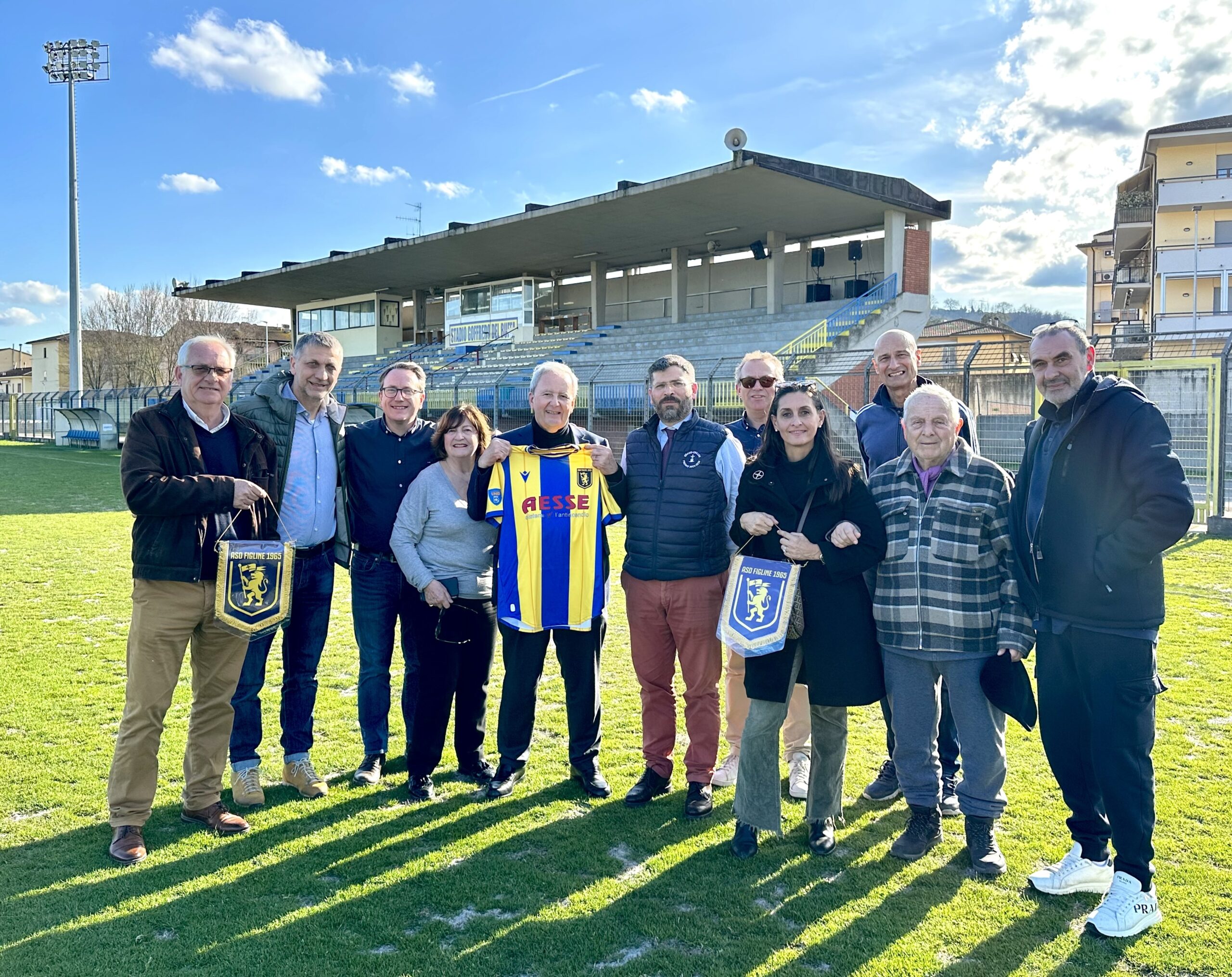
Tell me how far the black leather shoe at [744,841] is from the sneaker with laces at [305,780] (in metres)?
1.96

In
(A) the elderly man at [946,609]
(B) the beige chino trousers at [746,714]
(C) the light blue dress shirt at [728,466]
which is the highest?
(C) the light blue dress shirt at [728,466]

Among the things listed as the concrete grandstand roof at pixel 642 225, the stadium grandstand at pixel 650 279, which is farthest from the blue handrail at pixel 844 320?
the concrete grandstand roof at pixel 642 225

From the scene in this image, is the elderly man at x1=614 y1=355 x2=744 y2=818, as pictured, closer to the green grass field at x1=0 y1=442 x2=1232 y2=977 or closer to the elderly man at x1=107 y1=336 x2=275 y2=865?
the green grass field at x1=0 y1=442 x2=1232 y2=977

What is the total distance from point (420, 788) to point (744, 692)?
165 cm

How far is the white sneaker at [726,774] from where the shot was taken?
453 centimetres

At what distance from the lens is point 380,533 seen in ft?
14.5

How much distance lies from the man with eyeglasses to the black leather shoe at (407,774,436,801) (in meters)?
0.22

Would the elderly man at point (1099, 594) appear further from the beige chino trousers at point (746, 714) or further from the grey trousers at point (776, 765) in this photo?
the beige chino trousers at point (746, 714)

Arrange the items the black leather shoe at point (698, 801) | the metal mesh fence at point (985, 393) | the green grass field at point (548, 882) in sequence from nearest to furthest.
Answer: the green grass field at point (548, 882), the black leather shoe at point (698, 801), the metal mesh fence at point (985, 393)

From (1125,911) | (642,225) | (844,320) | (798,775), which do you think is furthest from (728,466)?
(642,225)

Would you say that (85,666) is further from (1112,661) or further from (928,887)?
(1112,661)

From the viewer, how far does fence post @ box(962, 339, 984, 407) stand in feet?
43.8

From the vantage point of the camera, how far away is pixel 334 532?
4.41m

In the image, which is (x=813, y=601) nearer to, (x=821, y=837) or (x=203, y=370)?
(x=821, y=837)
